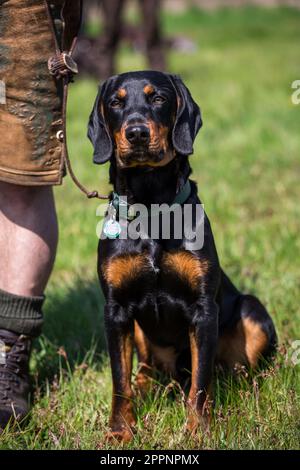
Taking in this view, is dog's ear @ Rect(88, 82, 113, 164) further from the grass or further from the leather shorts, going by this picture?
the grass

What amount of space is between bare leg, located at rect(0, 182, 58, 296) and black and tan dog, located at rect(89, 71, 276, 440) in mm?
329

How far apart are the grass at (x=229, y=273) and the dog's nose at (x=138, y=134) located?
925 millimetres

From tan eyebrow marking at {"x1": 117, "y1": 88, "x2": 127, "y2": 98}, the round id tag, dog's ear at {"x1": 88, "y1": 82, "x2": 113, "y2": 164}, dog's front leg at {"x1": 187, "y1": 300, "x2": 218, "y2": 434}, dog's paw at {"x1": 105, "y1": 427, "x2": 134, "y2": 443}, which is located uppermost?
tan eyebrow marking at {"x1": 117, "y1": 88, "x2": 127, "y2": 98}

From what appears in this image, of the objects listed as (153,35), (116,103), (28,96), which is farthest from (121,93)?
(153,35)

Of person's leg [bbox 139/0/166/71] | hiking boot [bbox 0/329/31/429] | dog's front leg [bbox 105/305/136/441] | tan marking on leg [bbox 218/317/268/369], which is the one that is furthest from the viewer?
person's leg [bbox 139/0/166/71]

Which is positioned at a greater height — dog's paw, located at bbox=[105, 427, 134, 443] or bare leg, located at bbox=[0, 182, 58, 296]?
bare leg, located at bbox=[0, 182, 58, 296]

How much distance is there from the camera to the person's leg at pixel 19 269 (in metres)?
2.97

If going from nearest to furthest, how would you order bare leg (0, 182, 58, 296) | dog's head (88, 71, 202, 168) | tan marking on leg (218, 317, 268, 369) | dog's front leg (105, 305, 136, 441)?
dog's head (88, 71, 202, 168) < dog's front leg (105, 305, 136, 441) < bare leg (0, 182, 58, 296) < tan marking on leg (218, 317, 268, 369)

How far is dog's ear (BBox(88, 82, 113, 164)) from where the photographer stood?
2.82 metres

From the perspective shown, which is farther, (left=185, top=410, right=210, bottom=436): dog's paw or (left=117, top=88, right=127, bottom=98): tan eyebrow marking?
(left=117, top=88, right=127, bottom=98): tan eyebrow marking

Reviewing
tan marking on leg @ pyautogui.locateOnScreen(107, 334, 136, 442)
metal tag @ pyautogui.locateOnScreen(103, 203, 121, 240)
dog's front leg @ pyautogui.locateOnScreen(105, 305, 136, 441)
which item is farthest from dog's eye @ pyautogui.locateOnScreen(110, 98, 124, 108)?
tan marking on leg @ pyautogui.locateOnScreen(107, 334, 136, 442)

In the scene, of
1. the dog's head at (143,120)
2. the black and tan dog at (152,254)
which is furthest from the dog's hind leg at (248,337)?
the dog's head at (143,120)

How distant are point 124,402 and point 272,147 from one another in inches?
190

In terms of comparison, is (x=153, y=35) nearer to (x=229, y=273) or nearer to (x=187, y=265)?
(x=229, y=273)
